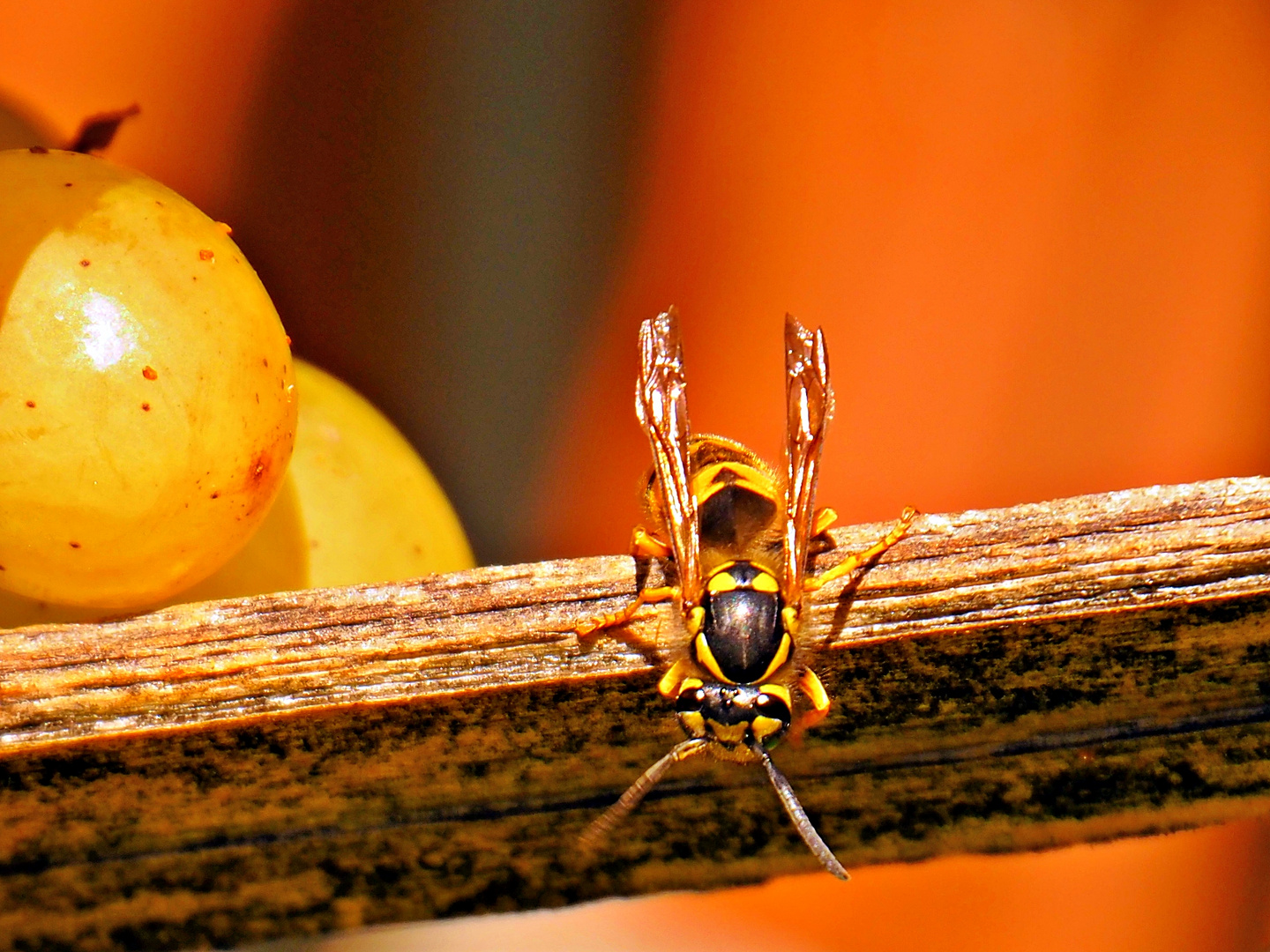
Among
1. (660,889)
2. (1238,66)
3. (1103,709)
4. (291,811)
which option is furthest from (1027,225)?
(291,811)

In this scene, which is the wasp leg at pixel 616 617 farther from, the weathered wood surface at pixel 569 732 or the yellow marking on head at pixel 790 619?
the yellow marking on head at pixel 790 619

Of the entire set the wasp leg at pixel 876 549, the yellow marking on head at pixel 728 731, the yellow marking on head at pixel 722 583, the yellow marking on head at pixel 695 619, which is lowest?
the yellow marking on head at pixel 728 731

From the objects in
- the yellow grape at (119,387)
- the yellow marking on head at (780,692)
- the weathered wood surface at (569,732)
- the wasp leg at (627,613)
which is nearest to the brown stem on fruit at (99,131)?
the yellow grape at (119,387)

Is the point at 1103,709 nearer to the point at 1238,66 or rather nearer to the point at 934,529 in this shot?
the point at 934,529

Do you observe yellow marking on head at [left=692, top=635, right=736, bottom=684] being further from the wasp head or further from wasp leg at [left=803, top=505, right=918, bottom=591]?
wasp leg at [left=803, top=505, right=918, bottom=591]

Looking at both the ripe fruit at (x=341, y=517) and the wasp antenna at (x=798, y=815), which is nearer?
the wasp antenna at (x=798, y=815)

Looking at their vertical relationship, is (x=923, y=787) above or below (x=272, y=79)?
below
